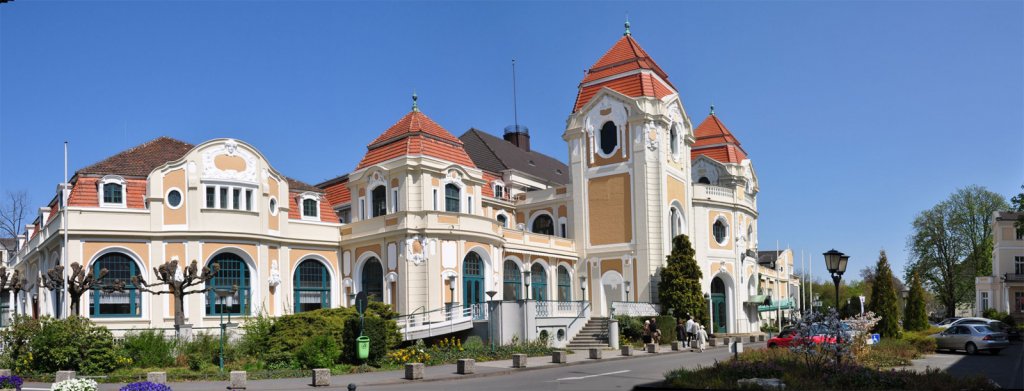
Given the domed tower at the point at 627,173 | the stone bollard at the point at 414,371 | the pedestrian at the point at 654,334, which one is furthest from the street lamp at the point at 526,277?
the stone bollard at the point at 414,371

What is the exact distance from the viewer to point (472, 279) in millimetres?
38656

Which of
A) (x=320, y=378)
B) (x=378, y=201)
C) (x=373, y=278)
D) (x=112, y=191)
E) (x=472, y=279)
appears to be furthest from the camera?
(x=378, y=201)

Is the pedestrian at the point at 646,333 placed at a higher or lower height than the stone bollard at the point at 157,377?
lower

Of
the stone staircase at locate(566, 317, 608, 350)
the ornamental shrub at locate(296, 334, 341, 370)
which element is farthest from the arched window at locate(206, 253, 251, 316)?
the stone staircase at locate(566, 317, 608, 350)

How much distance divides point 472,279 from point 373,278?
4508 mm

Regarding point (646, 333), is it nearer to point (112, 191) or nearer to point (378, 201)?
point (378, 201)

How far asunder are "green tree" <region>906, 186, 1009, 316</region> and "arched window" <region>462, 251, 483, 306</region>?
161 ft

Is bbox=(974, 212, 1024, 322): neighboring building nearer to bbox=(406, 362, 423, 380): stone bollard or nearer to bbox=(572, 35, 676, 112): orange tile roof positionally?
bbox=(572, 35, 676, 112): orange tile roof

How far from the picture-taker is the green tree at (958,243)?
234 feet

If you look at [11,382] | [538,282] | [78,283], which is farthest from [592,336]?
[11,382]

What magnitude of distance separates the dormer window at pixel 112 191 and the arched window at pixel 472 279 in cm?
1430

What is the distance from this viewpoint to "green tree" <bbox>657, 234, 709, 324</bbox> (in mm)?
42656

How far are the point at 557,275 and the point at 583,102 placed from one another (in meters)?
10.1

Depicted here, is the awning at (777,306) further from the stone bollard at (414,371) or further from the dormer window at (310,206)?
the stone bollard at (414,371)
